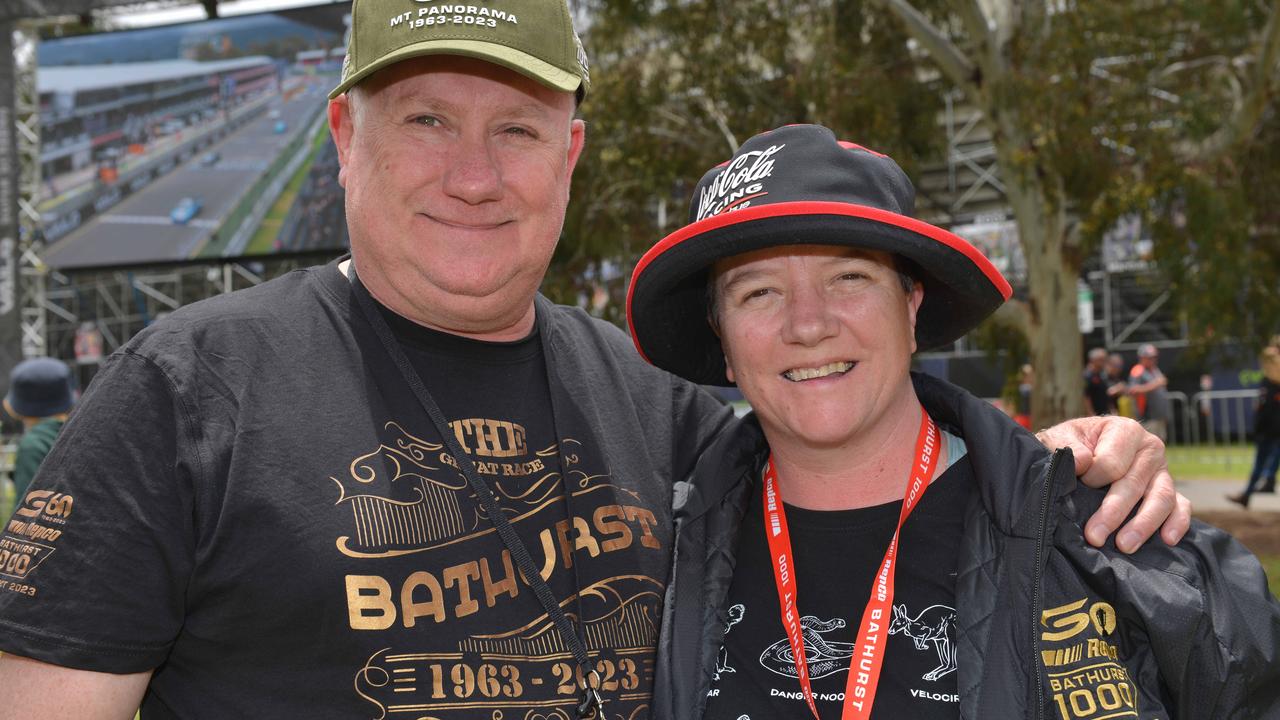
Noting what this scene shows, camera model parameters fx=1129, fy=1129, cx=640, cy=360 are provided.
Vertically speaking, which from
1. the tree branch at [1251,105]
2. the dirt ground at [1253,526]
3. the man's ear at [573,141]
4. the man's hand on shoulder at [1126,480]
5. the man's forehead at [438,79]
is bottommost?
the dirt ground at [1253,526]

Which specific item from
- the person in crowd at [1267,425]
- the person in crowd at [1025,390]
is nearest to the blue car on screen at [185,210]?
the person in crowd at [1025,390]

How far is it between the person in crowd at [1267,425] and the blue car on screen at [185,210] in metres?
16.4

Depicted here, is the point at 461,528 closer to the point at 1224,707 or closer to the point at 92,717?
the point at 92,717

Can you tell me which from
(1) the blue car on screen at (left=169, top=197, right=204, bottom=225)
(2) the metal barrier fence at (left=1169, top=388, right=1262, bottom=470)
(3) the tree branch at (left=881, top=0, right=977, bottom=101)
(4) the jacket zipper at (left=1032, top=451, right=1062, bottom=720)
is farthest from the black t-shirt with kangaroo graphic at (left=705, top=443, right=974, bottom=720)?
(1) the blue car on screen at (left=169, top=197, right=204, bottom=225)

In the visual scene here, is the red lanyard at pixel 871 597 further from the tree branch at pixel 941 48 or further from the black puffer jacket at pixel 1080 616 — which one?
the tree branch at pixel 941 48

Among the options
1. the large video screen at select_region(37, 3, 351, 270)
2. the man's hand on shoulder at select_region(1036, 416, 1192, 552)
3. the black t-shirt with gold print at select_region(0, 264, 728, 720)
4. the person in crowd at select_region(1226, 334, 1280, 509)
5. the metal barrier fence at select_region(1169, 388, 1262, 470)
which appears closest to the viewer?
the black t-shirt with gold print at select_region(0, 264, 728, 720)

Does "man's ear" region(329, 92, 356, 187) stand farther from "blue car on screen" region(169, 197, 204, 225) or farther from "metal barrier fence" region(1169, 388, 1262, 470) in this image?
"metal barrier fence" region(1169, 388, 1262, 470)

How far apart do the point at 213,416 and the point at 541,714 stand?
76 centimetres

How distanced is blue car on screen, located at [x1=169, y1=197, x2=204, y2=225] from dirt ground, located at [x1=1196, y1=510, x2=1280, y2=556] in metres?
16.2

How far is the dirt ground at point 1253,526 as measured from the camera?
998 centimetres

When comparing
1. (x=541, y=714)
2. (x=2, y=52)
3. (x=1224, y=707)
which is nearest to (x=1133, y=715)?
(x=1224, y=707)

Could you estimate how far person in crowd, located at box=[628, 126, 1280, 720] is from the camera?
6.31 ft

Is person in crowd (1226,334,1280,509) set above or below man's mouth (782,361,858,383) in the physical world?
below

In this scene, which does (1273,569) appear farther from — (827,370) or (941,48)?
(827,370)
